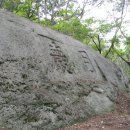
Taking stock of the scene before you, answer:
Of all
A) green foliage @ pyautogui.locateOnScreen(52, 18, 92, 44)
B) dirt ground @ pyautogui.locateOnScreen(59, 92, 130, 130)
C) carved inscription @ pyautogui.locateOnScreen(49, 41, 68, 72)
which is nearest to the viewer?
dirt ground @ pyautogui.locateOnScreen(59, 92, 130, 130)

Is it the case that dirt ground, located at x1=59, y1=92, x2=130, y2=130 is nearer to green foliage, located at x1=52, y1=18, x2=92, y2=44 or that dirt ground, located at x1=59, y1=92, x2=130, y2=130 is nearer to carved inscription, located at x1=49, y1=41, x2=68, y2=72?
carved inscription, located at x1=49, y1=41, x2=68, y2=72

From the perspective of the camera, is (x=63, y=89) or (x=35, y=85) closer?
(x=35, y=85)

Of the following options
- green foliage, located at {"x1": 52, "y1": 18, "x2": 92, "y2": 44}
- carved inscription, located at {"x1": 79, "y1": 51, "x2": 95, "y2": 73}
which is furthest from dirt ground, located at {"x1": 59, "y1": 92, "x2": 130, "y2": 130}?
green foliage, located at {"x1": 52, "y1": 18, "x2": 92, "y2": 44}

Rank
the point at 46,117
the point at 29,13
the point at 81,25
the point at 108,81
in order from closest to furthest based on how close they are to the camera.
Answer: the point at 46,117 < the point at 108,81 < the point at 81,25 < the point at 29,13

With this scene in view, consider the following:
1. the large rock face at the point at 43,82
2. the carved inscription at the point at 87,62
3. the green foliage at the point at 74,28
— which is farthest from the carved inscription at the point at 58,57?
the green foliage at the point at 74,28

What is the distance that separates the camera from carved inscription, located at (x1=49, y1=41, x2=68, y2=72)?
7.39 metres

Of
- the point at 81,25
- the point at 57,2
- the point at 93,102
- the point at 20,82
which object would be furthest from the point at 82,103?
the point at 57,2

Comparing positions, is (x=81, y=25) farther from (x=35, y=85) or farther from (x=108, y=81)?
(x=35, y=85)

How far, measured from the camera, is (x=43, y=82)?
6184mm

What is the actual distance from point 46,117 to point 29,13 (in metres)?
11.8

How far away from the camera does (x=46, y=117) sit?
5398 mm

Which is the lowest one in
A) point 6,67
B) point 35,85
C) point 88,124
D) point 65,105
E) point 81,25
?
point 88,124

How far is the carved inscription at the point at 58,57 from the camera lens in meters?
7.39

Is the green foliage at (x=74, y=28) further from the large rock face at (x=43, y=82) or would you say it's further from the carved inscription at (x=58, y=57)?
the carved inscription at (x=58, y=57)
